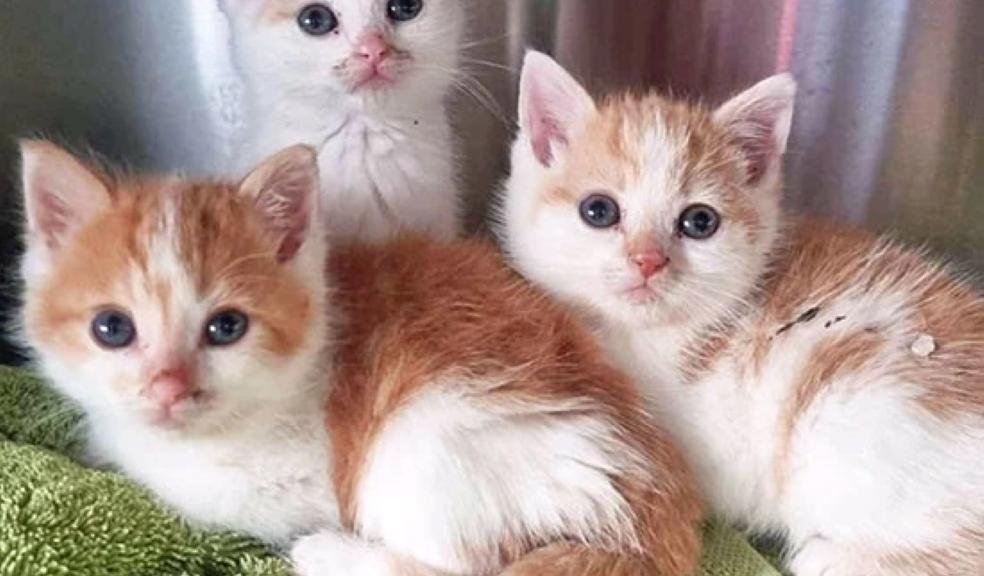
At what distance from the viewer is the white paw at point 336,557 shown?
1300mm

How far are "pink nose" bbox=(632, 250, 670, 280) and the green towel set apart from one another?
0.29m

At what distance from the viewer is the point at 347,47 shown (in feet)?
5.08

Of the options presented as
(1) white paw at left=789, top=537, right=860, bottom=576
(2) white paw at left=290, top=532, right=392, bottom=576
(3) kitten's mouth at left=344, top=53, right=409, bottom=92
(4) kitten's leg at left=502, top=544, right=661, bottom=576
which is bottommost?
(1) white paw at left=789, top=537, right=860, bottom=576

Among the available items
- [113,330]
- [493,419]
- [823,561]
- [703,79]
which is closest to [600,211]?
[493,419]

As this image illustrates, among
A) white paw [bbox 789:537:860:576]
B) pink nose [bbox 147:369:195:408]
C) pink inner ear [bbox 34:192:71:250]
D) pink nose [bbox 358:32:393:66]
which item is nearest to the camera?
pink nose [bbox 147:369:195:408]

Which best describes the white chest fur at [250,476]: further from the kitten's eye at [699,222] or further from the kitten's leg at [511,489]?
the kitten's eye at [699,222]

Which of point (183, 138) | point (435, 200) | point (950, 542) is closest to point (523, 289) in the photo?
point (435, 200)

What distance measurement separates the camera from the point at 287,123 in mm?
1641

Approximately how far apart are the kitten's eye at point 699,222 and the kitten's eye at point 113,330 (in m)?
0.58

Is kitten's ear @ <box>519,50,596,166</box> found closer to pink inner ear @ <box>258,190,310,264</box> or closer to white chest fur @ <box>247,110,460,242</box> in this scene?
white chest fur @ <box>247,110,460,242</box>

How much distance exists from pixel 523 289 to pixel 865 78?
834 mm

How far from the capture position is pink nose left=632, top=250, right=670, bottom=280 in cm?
146

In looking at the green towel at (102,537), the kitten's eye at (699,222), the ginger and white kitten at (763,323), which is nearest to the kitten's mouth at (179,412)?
the green towel at (102,537)

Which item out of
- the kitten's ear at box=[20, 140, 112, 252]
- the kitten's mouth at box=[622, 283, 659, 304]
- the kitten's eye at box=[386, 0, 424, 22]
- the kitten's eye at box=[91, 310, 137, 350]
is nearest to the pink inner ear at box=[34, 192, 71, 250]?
the kitten's ear at box=[20, 140, 112, 252]
